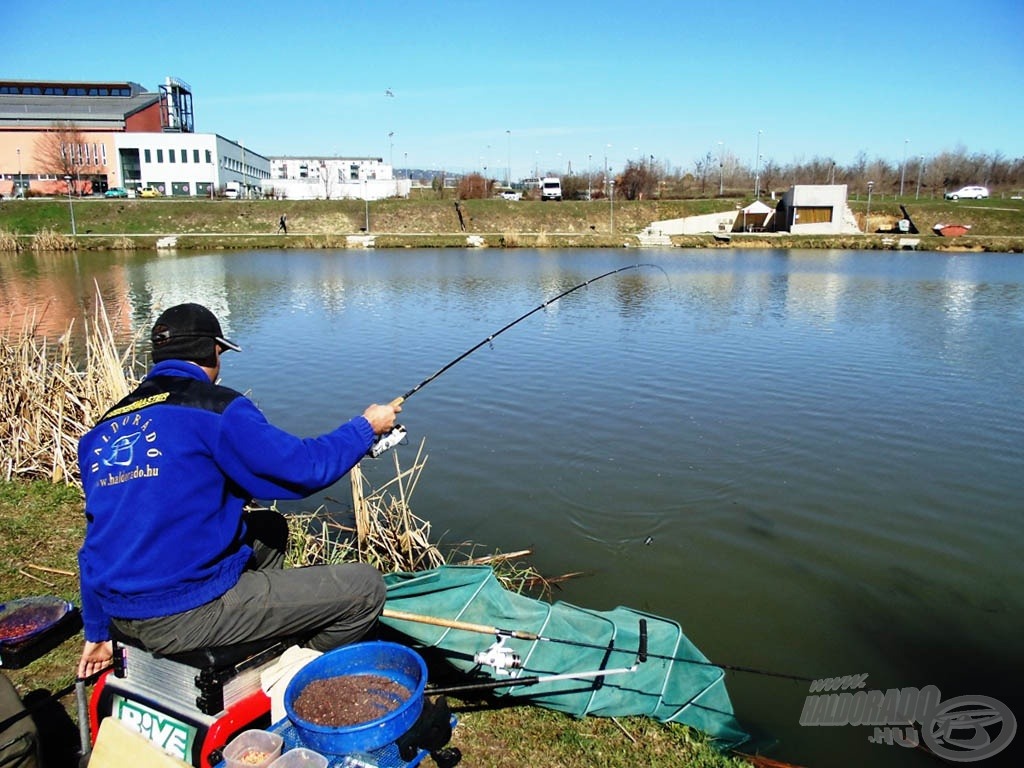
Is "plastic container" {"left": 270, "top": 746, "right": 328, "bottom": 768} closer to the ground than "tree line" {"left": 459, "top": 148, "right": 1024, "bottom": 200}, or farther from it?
closer to the ground

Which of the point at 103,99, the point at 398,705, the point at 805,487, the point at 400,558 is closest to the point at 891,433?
the point at 805,487

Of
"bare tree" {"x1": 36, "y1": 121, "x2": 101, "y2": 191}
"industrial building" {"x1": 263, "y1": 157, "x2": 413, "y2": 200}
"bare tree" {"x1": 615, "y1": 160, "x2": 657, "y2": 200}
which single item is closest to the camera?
"bare tree" {"x1": 36, "y1": 121, "x2": 101, "y2": 191}

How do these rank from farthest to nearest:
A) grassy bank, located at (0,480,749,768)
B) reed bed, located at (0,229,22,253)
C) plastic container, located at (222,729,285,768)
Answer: reed bed, located at (0,229,22,253) < grassy bank, located at (0,480,749,768) < plastic container, located at (222,729,285,768)

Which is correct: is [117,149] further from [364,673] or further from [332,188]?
[364,673]

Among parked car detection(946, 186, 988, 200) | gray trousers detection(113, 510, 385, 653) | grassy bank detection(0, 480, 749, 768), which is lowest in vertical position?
grassy bank detection(0, 480, 749, 768)

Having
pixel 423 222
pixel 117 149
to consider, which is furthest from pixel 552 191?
pixel 117 149

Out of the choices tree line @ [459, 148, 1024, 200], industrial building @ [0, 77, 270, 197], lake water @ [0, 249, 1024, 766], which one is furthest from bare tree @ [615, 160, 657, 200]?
lake water @ [0, 249, 1024, 766]

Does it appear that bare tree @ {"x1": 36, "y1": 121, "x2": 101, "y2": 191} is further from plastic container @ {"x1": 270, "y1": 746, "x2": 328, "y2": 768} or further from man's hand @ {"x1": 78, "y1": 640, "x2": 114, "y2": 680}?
plastic container @ {"x1": 270, "y1": 746, "x2": 328, "y2": 768}

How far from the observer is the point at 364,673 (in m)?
3.31

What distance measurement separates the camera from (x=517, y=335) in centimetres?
1614

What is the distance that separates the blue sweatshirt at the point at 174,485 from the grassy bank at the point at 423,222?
41.8 m

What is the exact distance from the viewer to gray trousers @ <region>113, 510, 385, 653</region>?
111 inches

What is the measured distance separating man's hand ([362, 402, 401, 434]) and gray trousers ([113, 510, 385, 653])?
63 cm

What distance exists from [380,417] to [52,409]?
17.4 feet
